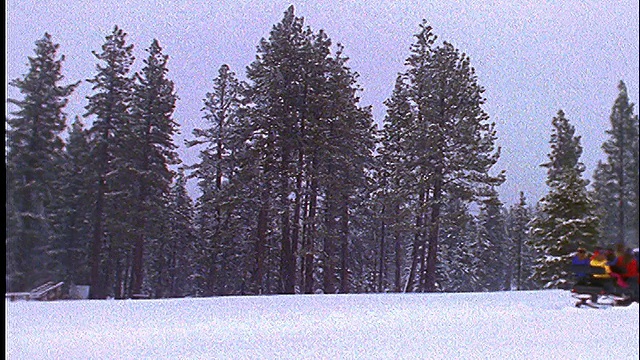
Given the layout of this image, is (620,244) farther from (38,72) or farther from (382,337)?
(382,337)

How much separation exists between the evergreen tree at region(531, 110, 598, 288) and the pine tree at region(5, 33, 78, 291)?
1.31 m

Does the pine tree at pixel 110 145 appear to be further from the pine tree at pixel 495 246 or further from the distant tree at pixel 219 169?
the pine tree at pixel 495 246

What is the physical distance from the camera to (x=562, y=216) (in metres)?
0.77

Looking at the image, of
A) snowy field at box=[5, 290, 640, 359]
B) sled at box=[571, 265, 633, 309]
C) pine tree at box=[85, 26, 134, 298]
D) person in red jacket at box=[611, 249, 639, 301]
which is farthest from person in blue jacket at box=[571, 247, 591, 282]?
pine tree at box=[85, 26, 134, 298]

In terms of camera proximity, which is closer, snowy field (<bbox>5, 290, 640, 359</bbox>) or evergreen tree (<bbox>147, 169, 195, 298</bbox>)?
snowy field (<bbox>5, 290, 640, 359</bbox>)

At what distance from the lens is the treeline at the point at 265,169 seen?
0.84 meters

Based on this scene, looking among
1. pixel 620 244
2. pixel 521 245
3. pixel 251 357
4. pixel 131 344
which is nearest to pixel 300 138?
pixel 251 357

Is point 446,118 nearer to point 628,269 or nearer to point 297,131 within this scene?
point 628,269

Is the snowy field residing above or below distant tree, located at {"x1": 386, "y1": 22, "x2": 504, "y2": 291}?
below

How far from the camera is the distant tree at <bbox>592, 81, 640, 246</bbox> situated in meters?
0.50

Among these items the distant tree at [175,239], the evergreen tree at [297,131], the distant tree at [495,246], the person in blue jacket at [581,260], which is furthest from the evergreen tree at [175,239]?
the person in blue jacket at [581,260]

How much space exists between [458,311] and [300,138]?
1.55 metres

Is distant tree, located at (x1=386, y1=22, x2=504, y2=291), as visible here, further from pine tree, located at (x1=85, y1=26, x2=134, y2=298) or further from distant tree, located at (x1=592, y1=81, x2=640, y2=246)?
pine tree, located at (x1=85, y1=26, x2=134, y2=298)

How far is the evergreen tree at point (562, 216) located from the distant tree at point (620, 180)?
4 cm
